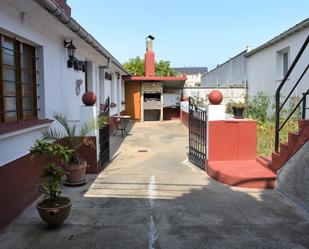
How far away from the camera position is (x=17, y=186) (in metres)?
4.64

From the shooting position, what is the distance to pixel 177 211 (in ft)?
15.9

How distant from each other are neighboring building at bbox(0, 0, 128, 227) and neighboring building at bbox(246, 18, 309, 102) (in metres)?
7.52

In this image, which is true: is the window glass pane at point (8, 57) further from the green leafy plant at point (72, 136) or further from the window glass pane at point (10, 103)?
the green leafy plant at point (72, 136)

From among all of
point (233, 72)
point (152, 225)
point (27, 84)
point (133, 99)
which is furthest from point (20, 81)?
point (233, 72)

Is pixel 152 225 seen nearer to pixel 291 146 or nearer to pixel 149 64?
pixel 291 146

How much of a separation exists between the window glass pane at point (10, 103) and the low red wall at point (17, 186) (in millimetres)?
727

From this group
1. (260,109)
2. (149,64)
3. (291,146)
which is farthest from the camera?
(149,64)

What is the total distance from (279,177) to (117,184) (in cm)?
284

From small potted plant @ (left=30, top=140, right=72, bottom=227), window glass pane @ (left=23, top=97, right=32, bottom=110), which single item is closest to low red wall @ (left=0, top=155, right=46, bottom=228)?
small potted plant @ (left=30, top=140, right=72, bottom=227)

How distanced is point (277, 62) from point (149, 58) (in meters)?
9.07

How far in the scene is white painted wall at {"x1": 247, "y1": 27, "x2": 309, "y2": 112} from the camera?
1169 cm

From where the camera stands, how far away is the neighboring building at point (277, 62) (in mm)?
11633

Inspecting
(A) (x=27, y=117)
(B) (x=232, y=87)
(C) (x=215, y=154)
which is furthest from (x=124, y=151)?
(B) (x=232, y=87)

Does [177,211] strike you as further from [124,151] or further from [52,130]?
[124,151]
